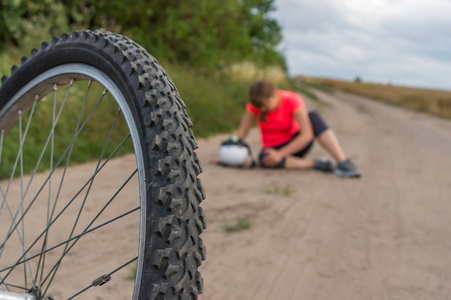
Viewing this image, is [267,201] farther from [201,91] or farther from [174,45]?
[174,45]

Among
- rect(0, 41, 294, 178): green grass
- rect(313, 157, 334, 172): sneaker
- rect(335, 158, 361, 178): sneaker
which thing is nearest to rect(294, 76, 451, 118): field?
rect(0, 41, 294, 178): green grass

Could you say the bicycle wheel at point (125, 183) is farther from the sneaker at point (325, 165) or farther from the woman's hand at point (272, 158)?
the sneaker at point (325, 165)

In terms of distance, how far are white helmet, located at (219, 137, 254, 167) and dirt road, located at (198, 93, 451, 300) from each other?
0.52ft

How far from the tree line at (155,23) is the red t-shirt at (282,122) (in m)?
5.22

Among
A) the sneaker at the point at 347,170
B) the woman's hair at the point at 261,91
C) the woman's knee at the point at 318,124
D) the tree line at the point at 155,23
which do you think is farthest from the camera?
the tree line at the point at 155,23

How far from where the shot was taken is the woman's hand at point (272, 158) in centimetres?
552

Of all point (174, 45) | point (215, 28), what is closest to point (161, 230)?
point (174, 45)

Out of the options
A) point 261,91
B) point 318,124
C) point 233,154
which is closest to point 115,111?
point 233,154

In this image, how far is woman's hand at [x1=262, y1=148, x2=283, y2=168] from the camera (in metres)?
5.52

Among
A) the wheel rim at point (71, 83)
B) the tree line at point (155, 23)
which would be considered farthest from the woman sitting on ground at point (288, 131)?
the tree line at point (155, 23)

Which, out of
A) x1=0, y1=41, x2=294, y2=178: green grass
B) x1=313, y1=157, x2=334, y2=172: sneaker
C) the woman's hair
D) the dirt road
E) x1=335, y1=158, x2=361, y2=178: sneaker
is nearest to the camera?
the dirt road

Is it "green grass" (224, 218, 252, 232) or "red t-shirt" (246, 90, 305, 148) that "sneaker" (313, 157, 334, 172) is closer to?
"red t-shirt" (246, 90, 305, 148)

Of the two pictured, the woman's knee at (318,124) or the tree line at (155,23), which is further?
the tree line at (155,23)

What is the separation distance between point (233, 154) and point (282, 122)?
0.76 m
